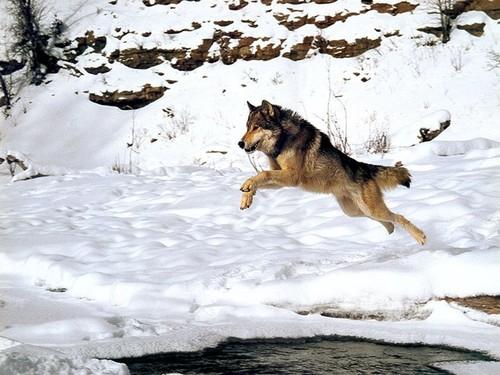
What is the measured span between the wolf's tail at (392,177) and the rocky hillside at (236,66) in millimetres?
8601

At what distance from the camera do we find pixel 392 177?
5.85 m

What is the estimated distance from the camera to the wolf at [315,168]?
18.0ft

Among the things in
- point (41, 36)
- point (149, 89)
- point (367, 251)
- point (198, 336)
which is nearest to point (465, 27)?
point (149, 89)

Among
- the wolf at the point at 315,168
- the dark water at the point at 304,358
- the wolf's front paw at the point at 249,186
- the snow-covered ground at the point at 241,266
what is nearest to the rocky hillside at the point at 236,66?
the snow-covered ground at the point at 241,266

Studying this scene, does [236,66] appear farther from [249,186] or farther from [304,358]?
[304,358]

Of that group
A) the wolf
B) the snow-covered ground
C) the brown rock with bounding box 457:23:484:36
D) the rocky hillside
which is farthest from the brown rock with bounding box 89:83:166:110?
the wolf

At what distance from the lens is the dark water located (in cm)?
286

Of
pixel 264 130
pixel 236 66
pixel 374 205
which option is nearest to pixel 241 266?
pixel 264 130

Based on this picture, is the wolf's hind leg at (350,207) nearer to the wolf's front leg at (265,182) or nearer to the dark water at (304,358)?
the wolf's front leg at (265,182)

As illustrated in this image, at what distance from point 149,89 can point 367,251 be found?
14.5 m

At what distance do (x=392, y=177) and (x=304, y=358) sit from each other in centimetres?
322

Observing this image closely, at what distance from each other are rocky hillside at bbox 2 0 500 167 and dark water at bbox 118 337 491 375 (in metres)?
11.5

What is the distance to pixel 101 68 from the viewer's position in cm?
1944

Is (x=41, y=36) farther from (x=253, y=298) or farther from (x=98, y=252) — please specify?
(x=253, y=298)
